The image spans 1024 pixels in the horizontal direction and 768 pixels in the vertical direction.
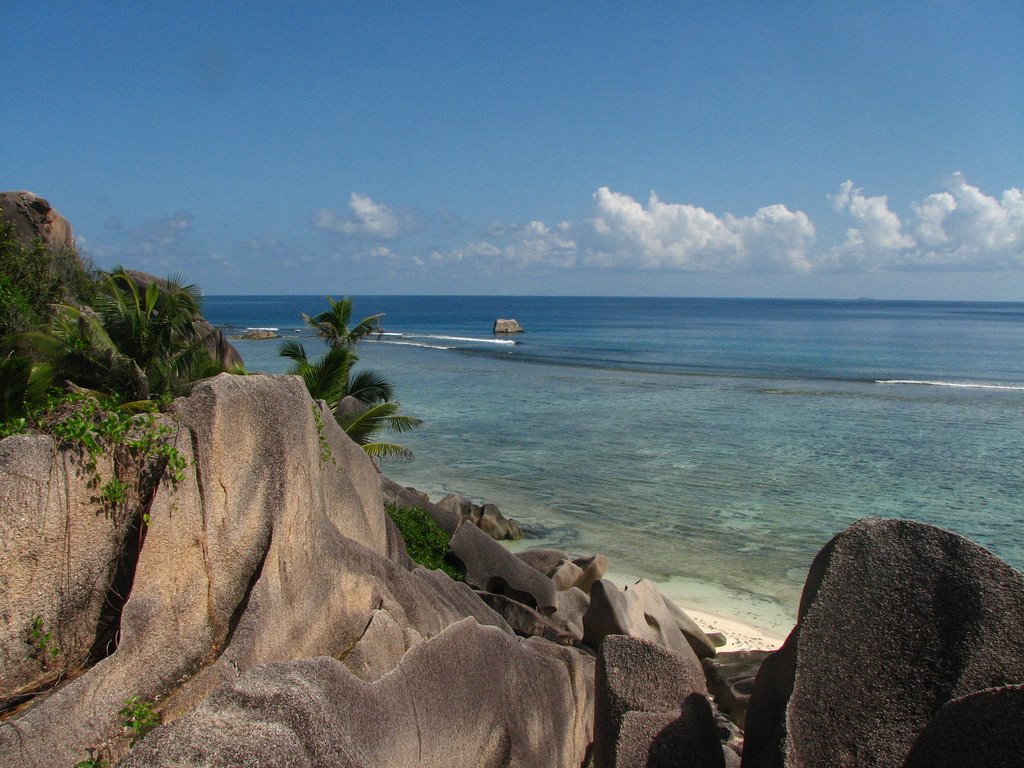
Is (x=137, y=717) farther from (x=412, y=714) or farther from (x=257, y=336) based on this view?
(x=257, y=336)

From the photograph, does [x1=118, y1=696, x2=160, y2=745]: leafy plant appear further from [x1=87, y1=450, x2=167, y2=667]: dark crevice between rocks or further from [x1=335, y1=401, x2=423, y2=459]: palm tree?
[x1=335, y1=401, x2=423, y2=459]: palm tree

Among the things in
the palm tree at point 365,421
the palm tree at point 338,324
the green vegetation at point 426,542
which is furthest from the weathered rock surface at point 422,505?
the palm tree at point 338,324

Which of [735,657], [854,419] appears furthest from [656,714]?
[854,419]

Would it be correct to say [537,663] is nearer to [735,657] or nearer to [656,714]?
[656,714]

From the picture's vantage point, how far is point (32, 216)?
3478 centimetres

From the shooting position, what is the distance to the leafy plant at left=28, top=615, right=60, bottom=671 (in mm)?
Result: 5953

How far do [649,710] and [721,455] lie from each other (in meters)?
25.2

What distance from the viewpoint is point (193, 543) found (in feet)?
21.5

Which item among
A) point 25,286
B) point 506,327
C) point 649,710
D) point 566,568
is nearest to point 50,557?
point 649,710

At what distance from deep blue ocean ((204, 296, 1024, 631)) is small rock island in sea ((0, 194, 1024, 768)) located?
10.8 meters

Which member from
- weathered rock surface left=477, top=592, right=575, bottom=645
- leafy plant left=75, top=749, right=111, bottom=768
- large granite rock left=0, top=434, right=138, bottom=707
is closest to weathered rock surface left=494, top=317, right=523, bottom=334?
weathered rock surface left=477, top=592, right=575, bottom=645

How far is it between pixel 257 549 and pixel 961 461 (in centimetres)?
2925

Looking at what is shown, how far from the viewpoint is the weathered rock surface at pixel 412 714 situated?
3.87 m

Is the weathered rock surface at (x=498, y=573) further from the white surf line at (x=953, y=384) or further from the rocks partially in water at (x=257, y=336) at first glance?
the rocks partially in water at (x=257, y=336)
